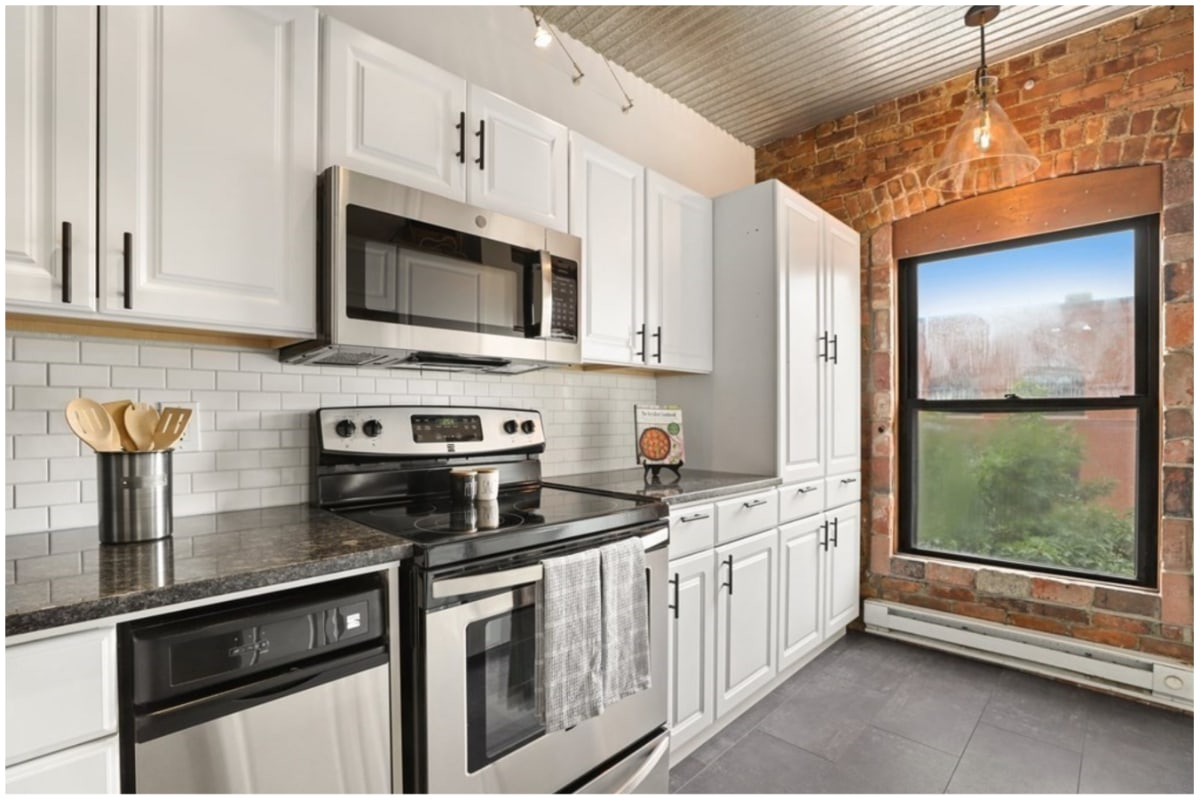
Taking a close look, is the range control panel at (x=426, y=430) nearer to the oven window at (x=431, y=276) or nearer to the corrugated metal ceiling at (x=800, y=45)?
the oven window at (x=431, y=276)

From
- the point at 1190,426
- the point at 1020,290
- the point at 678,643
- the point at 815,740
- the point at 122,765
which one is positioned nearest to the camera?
A: the point at 122,765

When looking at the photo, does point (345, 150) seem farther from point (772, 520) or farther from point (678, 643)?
point (772, 520)

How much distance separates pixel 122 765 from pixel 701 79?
3.26 m

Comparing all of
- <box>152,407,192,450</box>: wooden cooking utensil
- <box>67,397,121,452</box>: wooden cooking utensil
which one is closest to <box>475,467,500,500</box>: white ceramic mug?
<box>152,407,192,450</box>: wooden cooking utensil

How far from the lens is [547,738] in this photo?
4.80 ft

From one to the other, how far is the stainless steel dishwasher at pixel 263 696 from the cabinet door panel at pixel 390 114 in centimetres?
114

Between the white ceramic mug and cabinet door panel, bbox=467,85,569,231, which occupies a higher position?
cabinet door panel, bbox=467,85,569,231

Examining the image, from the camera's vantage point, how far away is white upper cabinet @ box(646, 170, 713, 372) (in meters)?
2.40

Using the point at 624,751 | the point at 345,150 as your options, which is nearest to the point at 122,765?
the point at 624,751

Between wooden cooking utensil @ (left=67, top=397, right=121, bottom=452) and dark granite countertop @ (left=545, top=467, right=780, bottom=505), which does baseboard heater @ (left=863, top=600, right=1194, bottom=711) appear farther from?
wooden cooking utensil @ (left=67, top=397, right=121, bottom=452)

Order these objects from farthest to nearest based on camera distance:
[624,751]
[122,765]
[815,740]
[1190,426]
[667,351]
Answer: [667,351]
[1190,426]
[815,740]
[624,751]
[122,765]

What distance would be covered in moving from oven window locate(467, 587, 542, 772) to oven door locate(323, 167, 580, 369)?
0.77 meters

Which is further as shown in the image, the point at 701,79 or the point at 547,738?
the point at 701,79

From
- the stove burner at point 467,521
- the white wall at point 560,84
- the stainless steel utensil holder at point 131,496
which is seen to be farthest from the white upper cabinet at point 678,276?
the stainless steel utensil holder at point 131,496
